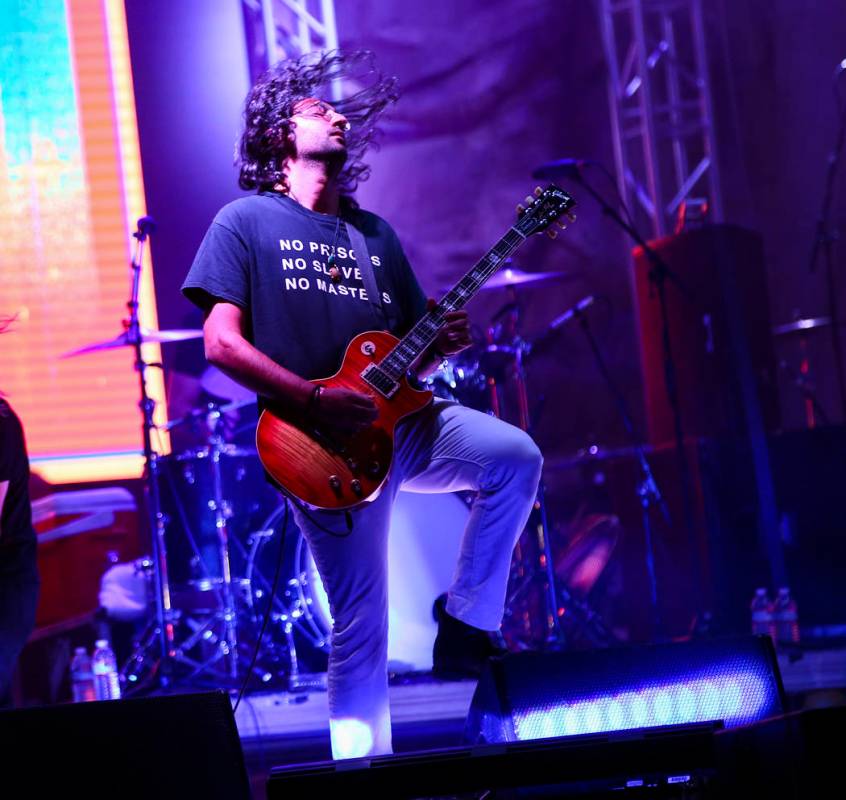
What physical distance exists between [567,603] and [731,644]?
3031 mm

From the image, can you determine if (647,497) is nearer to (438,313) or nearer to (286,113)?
(438,313)

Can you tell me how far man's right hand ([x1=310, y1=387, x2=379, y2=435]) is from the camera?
3.00 m

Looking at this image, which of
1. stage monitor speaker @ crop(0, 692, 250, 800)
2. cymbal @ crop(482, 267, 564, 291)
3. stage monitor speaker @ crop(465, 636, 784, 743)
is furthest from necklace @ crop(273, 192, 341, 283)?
cymbal @ crop(482, 267, 564, 291)

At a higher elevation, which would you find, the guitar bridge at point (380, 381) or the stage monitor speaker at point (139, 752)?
the guitar bridge at point (380, 381)

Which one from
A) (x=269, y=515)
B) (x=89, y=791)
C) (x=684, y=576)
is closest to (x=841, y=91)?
(x=684, y=576)

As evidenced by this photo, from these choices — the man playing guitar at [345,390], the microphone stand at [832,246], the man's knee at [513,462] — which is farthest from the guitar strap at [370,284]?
the microphone stand at [832,246]

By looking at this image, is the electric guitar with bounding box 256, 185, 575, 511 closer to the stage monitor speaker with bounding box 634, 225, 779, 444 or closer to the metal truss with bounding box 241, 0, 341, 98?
the stage monitor speaker with bounding box 634, 225, 779, 444

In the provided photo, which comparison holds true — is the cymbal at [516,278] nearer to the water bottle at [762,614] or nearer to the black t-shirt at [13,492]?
the water bottle at [762,614]

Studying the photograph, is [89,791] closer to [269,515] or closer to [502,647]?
[502,647]

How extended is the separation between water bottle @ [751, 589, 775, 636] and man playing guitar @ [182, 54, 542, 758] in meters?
2.58

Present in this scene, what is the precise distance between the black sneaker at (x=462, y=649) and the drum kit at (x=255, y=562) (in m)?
2.30

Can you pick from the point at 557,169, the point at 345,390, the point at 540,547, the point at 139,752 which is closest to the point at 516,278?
the point at 557,169

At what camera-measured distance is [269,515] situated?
239 inches

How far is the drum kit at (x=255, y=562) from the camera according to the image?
214 inches
